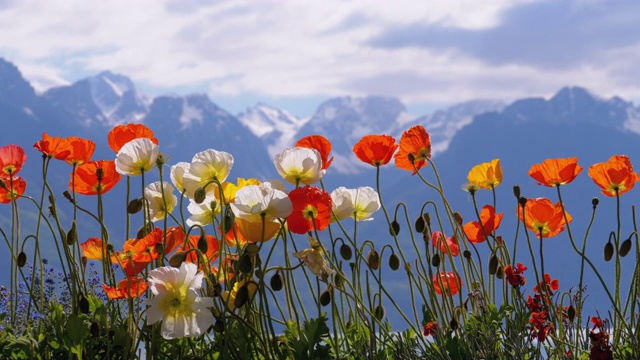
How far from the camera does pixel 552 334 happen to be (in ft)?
8.42

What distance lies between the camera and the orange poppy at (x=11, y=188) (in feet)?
8.38

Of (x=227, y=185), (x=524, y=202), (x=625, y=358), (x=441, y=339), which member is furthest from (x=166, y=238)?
(x=625, y=358)

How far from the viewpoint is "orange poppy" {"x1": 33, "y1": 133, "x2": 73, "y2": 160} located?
8.21 ft

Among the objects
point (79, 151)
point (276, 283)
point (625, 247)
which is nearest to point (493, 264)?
point (625, 247)

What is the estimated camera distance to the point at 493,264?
2.57m

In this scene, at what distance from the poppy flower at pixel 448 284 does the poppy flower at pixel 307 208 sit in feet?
1.95

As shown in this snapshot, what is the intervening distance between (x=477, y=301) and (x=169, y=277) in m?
1.02

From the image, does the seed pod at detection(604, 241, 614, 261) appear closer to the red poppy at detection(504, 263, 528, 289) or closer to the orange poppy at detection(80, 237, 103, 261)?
the red poppy at detection(504, 263, 528, 289)

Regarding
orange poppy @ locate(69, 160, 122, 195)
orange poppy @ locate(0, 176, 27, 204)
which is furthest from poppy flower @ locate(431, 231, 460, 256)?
orange poppy @ locate(0, 176, 27, 204)

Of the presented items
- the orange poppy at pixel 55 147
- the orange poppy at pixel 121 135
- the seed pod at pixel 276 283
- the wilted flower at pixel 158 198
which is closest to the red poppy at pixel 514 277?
the seed pod at pixel 276 283

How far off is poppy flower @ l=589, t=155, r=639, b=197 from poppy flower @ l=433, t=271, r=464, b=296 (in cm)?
55

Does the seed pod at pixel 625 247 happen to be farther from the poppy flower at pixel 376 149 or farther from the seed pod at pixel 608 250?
the poppy flower at pixel 376 149

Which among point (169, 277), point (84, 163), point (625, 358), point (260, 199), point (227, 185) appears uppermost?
point (84, 163)

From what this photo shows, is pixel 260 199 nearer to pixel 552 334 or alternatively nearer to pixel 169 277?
pixel 169 277
